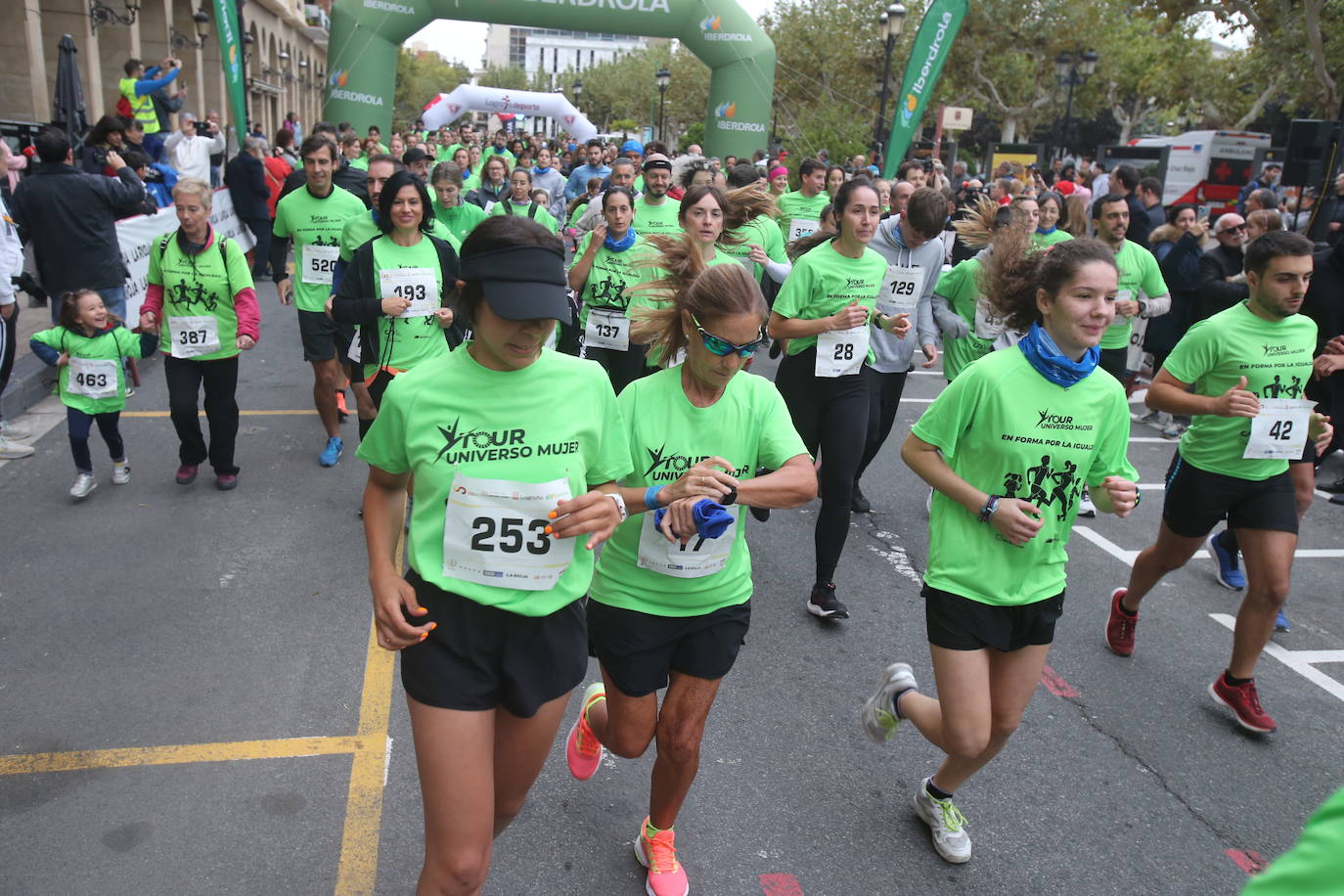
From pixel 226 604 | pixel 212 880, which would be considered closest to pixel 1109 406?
pixel 212 880

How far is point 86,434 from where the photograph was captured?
253 inches

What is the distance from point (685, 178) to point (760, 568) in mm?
4104

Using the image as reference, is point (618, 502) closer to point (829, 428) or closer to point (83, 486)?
point (829, 428)

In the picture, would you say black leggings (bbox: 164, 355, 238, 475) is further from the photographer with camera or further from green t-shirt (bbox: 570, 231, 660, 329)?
the photographer with camera

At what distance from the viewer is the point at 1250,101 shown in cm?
4128

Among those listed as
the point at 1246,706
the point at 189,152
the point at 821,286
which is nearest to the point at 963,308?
the point at 821,286

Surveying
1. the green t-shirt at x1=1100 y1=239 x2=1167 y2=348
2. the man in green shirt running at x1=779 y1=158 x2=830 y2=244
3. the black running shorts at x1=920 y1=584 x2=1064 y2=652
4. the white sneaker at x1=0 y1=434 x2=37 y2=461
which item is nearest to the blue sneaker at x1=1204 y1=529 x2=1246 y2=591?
the green t-shirt at x1=1100 y1=239 x2=1167 y2=348

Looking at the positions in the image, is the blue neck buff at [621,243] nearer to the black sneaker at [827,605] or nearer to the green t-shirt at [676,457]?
the black sneaker at [827,605]

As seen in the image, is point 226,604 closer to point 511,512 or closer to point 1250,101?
point 511,512

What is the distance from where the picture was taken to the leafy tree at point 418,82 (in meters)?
70.4

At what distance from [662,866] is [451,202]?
6.15 metres

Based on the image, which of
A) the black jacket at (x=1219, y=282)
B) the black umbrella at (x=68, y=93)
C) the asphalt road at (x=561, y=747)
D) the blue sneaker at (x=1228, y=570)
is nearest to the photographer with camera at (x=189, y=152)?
the black umbrella at (x=68, y=93)

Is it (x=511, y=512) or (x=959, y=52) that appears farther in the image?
(x=959, y=52)

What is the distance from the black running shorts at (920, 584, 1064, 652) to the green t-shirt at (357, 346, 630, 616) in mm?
1289
